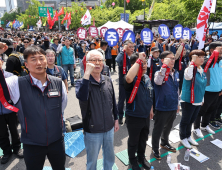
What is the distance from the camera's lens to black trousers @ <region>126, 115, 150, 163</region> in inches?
102

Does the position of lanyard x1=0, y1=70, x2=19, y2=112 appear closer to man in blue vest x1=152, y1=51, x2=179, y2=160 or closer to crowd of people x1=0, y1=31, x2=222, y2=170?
crowd of people x1=0, y1=31, x2=222, y2=170

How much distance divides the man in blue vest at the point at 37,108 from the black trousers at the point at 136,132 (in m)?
1.13

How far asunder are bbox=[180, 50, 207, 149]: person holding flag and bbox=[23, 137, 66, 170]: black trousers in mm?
2504

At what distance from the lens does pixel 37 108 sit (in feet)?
5.83

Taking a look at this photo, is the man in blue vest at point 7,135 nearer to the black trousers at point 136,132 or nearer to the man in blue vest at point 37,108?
the man in blue vest at point 37,108

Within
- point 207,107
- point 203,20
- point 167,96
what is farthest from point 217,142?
point 203,20

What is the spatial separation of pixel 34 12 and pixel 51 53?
2012 inches

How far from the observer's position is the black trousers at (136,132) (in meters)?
2.59

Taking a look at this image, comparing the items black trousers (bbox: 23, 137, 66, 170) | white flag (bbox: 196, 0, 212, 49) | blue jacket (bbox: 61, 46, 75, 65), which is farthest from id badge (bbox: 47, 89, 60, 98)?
blue jacket (bbox: 61, 46, 75, 65)

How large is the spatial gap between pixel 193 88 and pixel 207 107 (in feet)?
3.29

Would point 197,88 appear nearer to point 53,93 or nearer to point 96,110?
point 96,110

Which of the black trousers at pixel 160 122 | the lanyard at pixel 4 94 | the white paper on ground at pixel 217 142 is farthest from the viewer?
the white paper on ground at pixel 217 142

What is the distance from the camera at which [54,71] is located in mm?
3725

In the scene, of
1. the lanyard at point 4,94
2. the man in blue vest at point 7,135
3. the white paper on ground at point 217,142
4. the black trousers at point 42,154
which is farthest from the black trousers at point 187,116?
the man in blue vest at point 7,135
